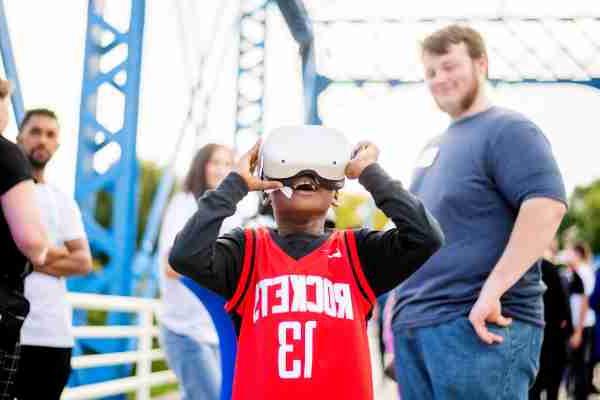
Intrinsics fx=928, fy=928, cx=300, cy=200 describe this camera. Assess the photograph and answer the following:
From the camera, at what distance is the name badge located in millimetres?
2260

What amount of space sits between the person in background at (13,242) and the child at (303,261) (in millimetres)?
575

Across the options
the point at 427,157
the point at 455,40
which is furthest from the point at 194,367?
the point at 455,40

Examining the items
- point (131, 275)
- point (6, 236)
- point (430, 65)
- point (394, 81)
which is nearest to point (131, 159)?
point (131, 275)

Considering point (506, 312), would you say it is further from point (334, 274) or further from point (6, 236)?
point (6, 236)

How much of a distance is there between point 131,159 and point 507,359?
344cm

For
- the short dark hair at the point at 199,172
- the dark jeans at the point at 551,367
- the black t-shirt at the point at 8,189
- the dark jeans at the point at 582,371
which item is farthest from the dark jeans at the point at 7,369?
the dark jeans at the point at 582,371

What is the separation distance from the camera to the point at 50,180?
312cm

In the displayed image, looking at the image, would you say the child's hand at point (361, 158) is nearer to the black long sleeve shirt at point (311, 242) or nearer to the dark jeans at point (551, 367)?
the black long sleeve shirt at point (311, 242)

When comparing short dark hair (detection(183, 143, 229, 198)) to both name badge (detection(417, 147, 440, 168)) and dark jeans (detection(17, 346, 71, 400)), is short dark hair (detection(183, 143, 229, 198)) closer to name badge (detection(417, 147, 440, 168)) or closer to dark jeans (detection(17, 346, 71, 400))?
dark jeans (detection(17, 346, 71, 400))

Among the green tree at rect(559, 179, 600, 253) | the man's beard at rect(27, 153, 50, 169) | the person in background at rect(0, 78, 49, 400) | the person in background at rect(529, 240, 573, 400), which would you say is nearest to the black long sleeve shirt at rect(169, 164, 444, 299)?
the person in background at rect(0, 78, 49, 400)

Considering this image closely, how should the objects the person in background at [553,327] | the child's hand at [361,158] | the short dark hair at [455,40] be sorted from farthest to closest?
the person in background at [553,327]
the short dark hair at [455,40]
the child's hand at [361,158]

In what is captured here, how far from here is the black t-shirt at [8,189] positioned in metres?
2.27

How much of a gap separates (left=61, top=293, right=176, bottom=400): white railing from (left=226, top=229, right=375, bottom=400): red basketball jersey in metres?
2.47

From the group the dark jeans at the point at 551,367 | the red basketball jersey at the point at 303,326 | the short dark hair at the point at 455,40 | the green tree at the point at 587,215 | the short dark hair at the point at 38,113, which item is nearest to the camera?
the red basketball jersey at the point at 303,326
